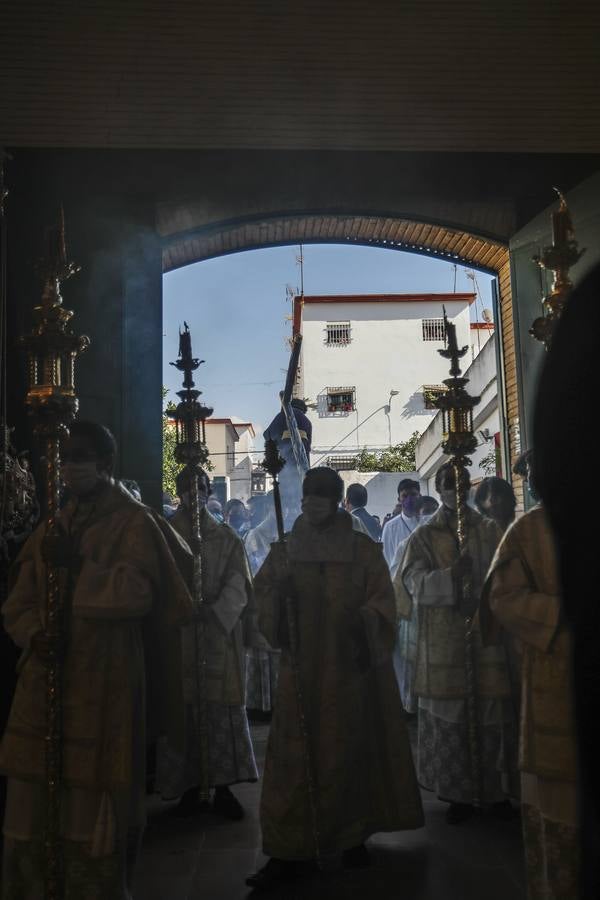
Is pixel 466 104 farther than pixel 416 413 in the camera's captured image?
No

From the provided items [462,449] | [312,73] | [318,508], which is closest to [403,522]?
[462,449]

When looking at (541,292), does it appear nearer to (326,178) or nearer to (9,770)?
(326,178)

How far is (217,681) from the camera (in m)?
5.61

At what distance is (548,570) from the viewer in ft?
11.2

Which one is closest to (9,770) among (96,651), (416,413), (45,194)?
(96,651)

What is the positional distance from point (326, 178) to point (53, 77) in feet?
8.25

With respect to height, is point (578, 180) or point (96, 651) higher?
point (578, 180)

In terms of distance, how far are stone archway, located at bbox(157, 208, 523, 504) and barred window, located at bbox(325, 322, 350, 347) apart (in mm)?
25828

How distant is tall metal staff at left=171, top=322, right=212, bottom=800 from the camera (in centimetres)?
532

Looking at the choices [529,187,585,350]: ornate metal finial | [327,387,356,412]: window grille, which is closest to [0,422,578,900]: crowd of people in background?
[529,187,585,350]: ornate metal finial

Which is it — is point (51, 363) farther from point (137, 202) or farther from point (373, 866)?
point (137, 202)

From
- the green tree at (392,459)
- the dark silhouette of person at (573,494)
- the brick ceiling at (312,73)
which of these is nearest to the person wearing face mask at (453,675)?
the brick ceiling at (312,73)

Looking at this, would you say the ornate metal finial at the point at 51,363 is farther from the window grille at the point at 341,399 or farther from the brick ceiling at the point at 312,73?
the window grille at the point at 341,399

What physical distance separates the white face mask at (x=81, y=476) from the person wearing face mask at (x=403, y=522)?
565cm
